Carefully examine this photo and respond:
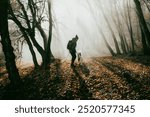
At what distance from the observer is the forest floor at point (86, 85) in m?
10.9

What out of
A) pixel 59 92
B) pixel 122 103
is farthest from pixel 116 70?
pixel 122 103

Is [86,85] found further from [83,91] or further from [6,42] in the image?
[6,42]

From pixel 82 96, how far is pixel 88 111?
2353mm

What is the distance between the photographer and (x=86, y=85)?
40.4 feet

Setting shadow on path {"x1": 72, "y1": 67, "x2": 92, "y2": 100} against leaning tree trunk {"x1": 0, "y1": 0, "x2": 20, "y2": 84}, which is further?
leaning tree trunk {"x1": 0, "y1": 0, "x2": 20, "y2": 84}

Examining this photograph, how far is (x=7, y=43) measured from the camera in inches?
508

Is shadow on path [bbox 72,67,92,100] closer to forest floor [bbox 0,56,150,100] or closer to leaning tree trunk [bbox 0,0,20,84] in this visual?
forest floor [bbox 0,56,150,100]

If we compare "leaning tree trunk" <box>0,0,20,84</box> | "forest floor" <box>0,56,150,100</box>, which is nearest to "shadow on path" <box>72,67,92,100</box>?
"forest floor" <box>0,56,150,100</box>

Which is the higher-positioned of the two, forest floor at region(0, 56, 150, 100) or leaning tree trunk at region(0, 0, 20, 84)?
leaning tree trunk at region(0, 0, 20, 84)

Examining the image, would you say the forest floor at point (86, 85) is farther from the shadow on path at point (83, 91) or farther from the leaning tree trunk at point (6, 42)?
the leaning tree trunk at point (6, 42)

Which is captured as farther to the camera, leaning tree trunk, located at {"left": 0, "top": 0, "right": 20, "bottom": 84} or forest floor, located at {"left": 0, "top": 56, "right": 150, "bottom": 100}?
leaning tree trunk, located at {"left": 0, "top": 0, "right": 20, "bottom": 84}

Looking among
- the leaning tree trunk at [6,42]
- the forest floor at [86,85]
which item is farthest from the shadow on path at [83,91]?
the leaning tree trunk at [6,42]

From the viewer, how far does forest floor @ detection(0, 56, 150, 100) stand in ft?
35.7

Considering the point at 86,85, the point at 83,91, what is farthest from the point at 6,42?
the point at 83,91
